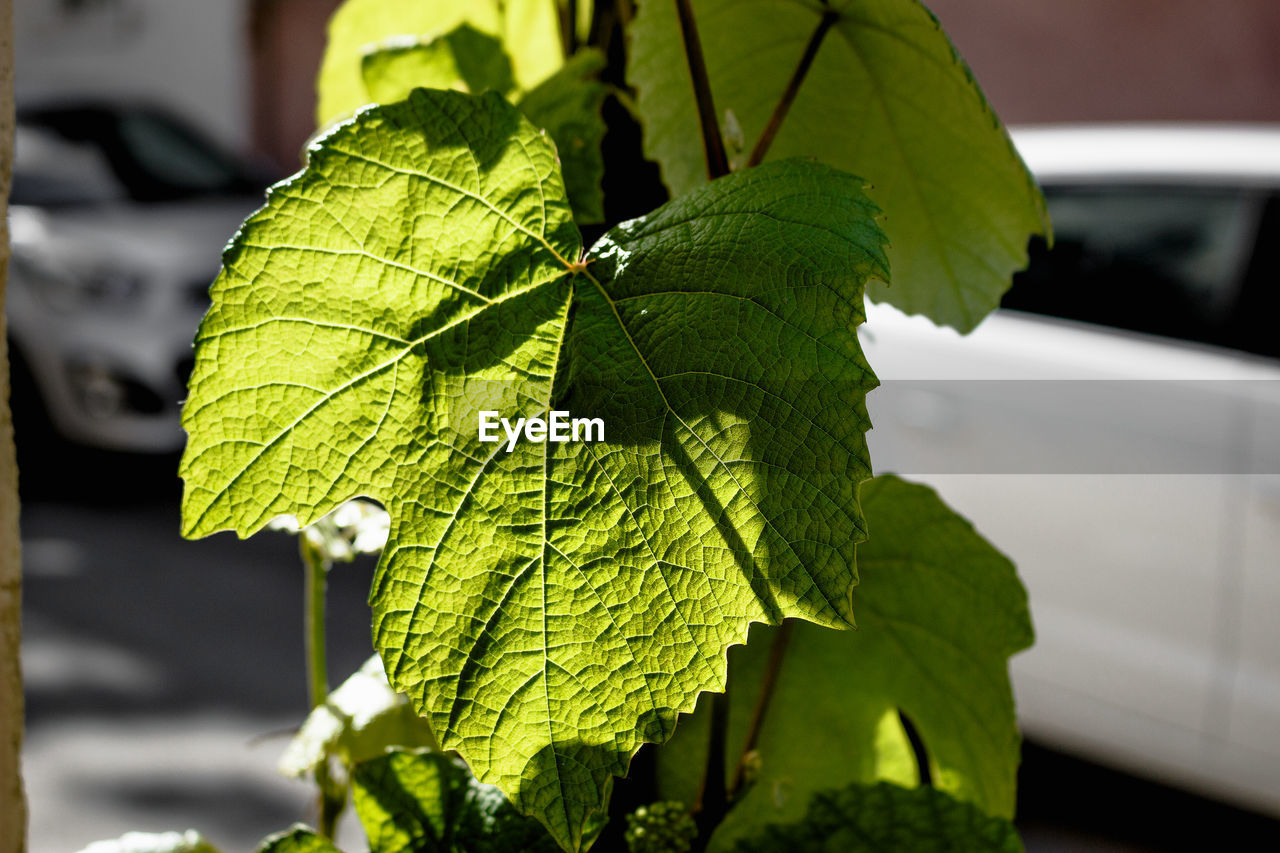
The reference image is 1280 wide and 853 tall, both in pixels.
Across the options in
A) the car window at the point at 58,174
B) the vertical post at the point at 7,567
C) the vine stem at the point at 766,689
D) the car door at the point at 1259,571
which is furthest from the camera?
the car window at the point at 58,174

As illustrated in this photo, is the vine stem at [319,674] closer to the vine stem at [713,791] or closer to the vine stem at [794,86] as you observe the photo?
the vine stem at [713,791]

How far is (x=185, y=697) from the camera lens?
329 cm

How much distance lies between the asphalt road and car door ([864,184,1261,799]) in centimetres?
22

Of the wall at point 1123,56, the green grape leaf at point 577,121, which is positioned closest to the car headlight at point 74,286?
the wall at point 1123,56

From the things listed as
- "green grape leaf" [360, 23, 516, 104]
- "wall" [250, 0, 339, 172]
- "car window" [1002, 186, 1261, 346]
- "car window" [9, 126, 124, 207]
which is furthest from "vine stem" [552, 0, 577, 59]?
"wall" [250, 0, 339, 172]

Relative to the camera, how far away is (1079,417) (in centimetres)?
254

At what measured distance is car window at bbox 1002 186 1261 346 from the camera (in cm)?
258

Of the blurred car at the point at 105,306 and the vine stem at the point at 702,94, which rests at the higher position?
the blurred car at the point at 105,306

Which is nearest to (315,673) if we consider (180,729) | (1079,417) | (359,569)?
(1079,417)

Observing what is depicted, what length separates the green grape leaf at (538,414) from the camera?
0.37 m

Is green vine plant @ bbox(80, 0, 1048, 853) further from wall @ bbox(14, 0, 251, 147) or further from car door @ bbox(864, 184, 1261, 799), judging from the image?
wall @ bbox(14, 0, 251, 147)

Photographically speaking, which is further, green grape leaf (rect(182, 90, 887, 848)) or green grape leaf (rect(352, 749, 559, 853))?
green grape leaf (rect(352, 749, 559, 853))

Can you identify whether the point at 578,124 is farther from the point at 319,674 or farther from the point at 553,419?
the point at 319,674

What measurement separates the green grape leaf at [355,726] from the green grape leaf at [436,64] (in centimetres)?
32
